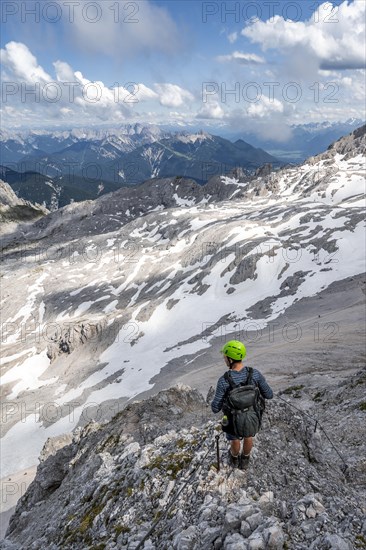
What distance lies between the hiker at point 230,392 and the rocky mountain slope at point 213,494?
3.32ft

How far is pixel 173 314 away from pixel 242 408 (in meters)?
70.5

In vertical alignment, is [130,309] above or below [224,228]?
below

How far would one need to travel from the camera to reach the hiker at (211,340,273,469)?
34.1ft

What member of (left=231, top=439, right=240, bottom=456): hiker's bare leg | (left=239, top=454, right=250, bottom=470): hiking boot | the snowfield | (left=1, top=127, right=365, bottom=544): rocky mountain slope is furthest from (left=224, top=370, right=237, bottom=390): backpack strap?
the snowfield

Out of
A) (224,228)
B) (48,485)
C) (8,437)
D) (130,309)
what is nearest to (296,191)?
(224,228)

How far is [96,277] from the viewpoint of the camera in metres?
123

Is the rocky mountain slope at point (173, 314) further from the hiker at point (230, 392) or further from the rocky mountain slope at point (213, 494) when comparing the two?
the hiker at point (230, 392)

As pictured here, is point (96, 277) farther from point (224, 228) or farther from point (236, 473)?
point (236, 473)

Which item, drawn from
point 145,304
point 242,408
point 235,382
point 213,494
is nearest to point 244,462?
Answer: point 213,494

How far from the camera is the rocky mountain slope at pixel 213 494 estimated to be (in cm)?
901

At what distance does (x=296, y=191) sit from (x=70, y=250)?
381 ft

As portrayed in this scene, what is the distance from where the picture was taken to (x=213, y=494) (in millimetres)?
10344

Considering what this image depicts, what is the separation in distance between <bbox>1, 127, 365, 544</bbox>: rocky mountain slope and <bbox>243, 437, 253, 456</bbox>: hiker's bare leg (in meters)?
18.6

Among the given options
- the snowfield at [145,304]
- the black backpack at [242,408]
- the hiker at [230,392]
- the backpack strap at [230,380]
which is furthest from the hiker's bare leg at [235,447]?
the snowfield at [145,304]
